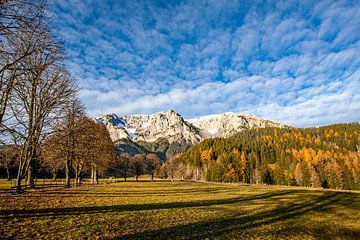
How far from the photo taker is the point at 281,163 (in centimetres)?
14500

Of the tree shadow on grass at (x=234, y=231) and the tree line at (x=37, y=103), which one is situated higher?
the tree line at (x=37, y=103)

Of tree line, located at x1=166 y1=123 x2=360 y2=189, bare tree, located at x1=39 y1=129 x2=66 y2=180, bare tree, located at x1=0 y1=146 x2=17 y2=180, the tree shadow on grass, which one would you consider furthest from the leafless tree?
tree line, located at x1=166 y1=123 x2=360 y2=189

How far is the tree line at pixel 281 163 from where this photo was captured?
111m

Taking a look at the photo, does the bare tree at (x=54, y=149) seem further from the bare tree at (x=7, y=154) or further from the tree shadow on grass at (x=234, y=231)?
the tree shadow on grass at (x=234, y=231)

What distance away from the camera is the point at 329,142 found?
192 metres

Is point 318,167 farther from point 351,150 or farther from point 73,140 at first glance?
point 73,140

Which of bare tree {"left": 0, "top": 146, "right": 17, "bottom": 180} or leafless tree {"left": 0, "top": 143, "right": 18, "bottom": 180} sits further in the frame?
bare tree {"left": 0, "top": 146, "right": 17, "bottom": 180}

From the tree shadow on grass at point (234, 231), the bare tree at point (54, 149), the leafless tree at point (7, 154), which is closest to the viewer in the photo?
the tree shadow on grass at point (234, 231)

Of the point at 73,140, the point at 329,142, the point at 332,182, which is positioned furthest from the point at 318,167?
the point at 73,140

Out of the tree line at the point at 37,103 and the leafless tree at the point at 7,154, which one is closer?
the tree line at the point at 37,103

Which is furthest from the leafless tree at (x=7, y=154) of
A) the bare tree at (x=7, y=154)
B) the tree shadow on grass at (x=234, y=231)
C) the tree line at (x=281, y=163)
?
the tree line at (x=281, y=163)

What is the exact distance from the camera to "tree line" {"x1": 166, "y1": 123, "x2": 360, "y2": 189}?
11138 centimetres

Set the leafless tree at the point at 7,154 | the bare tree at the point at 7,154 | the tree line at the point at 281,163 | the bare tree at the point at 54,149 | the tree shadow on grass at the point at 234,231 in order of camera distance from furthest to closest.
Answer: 1. the tree line at the point at 281,163
2. the bare tree at the point at 54,149
3. the bare tree at the point at 7,154
4. the leafless tree at the point at 7,154
5. the tree shadow on grass at the point at 234,231

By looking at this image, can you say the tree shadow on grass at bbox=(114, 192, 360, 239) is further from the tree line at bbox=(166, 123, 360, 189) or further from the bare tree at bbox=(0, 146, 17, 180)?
the tree line at bbox=(166, 123, 360, 189)
